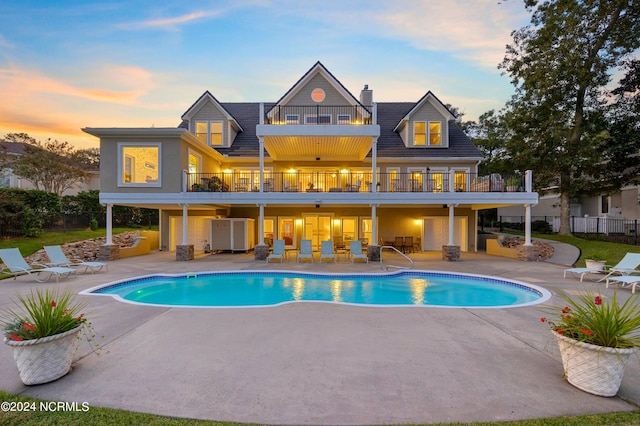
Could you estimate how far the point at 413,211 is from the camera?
18.9 meters

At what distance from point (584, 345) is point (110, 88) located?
27.6 meters

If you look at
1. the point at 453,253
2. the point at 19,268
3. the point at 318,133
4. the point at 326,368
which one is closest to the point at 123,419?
the point at 326,368

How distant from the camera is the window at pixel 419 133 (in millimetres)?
18812

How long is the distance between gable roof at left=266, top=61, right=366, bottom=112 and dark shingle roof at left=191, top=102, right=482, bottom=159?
115 inches

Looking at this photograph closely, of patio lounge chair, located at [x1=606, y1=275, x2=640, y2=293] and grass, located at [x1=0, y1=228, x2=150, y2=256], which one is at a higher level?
grass, located at [x1=0, y1=228, x2=150, y2=256]

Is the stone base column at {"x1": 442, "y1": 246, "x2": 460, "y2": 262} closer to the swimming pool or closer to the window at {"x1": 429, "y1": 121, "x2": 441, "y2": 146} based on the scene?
the swimming pool

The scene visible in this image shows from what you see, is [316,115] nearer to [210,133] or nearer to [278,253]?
[210,133]

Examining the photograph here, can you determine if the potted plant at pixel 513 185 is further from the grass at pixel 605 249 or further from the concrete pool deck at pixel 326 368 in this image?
the concrete pool deck at pixel 326 368

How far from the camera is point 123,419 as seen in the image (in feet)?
9.35

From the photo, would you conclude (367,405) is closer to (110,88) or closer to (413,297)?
(413,297)

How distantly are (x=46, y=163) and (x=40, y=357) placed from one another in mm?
29865

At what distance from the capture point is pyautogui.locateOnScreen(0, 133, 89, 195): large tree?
24.0m

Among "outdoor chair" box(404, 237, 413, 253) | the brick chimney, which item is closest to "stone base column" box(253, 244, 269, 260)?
"outdoor chair" box(404, 237, 413, 253)

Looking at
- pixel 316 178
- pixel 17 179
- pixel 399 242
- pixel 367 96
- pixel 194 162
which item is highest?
pixel 367 96
